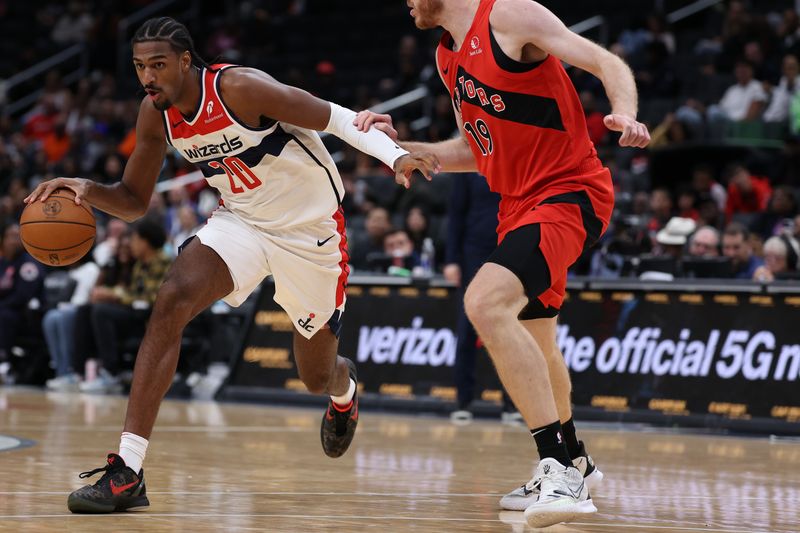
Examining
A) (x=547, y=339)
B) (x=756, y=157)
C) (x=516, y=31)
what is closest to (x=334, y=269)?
(x=547, y=339)

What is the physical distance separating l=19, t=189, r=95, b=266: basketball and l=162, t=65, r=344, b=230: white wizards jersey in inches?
20.1

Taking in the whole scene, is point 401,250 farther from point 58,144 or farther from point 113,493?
point 58,144

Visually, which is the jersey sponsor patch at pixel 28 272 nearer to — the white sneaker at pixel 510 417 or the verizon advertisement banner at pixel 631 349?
the verizon advertisement banner at pixel 631 349

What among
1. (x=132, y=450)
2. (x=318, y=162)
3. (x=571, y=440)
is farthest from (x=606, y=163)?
(x=132, y=450)

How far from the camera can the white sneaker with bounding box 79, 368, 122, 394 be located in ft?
43.3

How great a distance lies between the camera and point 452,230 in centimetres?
1002

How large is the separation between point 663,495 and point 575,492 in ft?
3.97

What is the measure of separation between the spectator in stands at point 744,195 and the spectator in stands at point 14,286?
748 cm

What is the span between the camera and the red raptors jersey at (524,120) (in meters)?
→ 5.23

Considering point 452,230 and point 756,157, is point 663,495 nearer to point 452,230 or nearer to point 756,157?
point 452,230

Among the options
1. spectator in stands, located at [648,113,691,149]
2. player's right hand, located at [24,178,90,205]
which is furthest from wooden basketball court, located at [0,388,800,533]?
spectator in stands, located at [648,113,691,149]

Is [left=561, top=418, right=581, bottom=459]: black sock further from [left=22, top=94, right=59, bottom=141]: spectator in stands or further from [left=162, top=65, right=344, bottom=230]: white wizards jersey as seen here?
[left=22, top=94, right=59, bottom=141]: spectator in stands

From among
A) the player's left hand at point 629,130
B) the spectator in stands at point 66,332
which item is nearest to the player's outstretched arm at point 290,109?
the player's left hand at point 629,130

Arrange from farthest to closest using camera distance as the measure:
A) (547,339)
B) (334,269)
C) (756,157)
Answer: (756,157)
(334,269)
(547,339)
